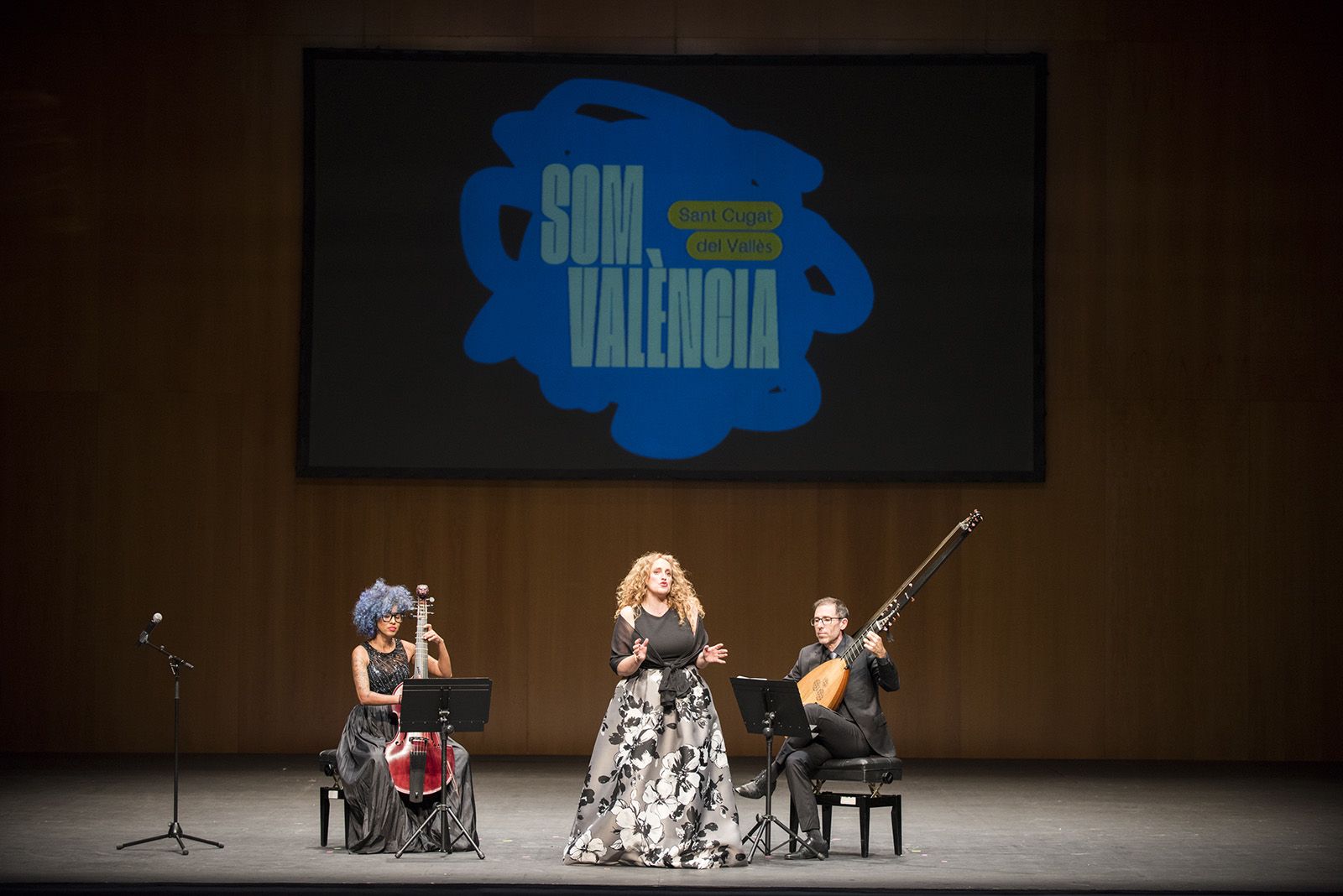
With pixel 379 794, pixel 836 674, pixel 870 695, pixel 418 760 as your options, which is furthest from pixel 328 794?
pixel 870 695

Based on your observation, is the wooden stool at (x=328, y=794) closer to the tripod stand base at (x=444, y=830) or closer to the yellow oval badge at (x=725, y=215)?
the tripod stand base at (x=444, y=830)

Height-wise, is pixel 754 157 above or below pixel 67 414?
above

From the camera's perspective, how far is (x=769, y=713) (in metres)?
6.48

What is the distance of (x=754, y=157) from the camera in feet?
33.4

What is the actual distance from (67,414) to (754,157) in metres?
4.61

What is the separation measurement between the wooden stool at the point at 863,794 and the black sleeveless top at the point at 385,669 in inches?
68.2

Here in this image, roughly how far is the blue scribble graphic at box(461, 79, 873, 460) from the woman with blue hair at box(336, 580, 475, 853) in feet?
11.2

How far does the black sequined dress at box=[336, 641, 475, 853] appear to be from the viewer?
662cm

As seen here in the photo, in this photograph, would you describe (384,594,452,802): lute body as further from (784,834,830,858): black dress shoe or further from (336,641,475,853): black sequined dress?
(784,834,830,858): black dress shoe

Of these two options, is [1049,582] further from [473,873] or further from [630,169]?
[473,873]

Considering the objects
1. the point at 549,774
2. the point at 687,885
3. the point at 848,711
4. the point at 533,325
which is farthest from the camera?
the point at 533,325

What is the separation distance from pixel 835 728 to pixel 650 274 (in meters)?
4.18

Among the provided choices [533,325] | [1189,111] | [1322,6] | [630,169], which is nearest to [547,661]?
[533,325]

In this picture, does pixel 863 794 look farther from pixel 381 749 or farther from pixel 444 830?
pixel 381 749
